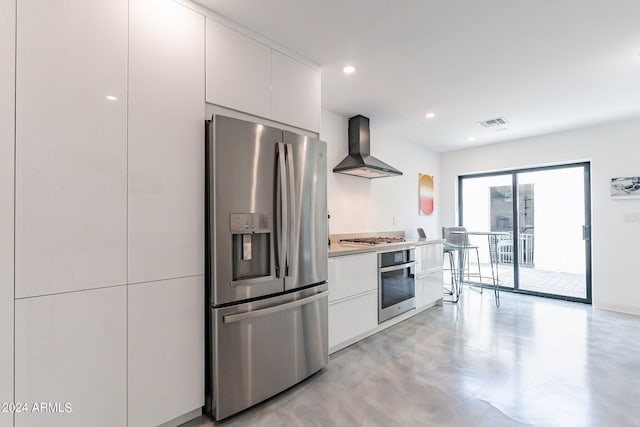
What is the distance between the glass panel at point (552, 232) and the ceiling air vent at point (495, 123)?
4.40 feet

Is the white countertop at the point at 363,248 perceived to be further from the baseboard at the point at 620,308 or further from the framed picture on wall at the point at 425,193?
the baseboard at the point at 620,308

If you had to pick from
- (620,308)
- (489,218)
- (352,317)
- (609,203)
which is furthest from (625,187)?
(352,317)

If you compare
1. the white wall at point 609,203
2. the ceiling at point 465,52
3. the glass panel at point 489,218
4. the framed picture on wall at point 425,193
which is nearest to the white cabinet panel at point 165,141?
the ceiling at point 465,52

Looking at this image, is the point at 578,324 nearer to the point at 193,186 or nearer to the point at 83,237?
the point at 193,186

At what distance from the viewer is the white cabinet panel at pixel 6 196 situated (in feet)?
3.85

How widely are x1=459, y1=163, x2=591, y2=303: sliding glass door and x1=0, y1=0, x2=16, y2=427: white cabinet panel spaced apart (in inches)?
228

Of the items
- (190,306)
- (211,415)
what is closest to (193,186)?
(190,306)

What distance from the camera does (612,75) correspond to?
8.57ft

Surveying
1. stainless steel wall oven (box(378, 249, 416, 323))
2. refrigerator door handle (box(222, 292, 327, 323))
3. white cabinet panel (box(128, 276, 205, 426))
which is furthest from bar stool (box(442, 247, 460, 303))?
white cabinet panel (box(128, 276, 205, 426))

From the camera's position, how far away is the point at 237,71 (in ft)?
6.30

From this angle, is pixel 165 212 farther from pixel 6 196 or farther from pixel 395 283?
pixel 395 283

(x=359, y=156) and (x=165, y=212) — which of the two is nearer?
(x=165, y=212)

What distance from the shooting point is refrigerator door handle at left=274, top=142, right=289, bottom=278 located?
1.94m

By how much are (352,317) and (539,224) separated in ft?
13.0
